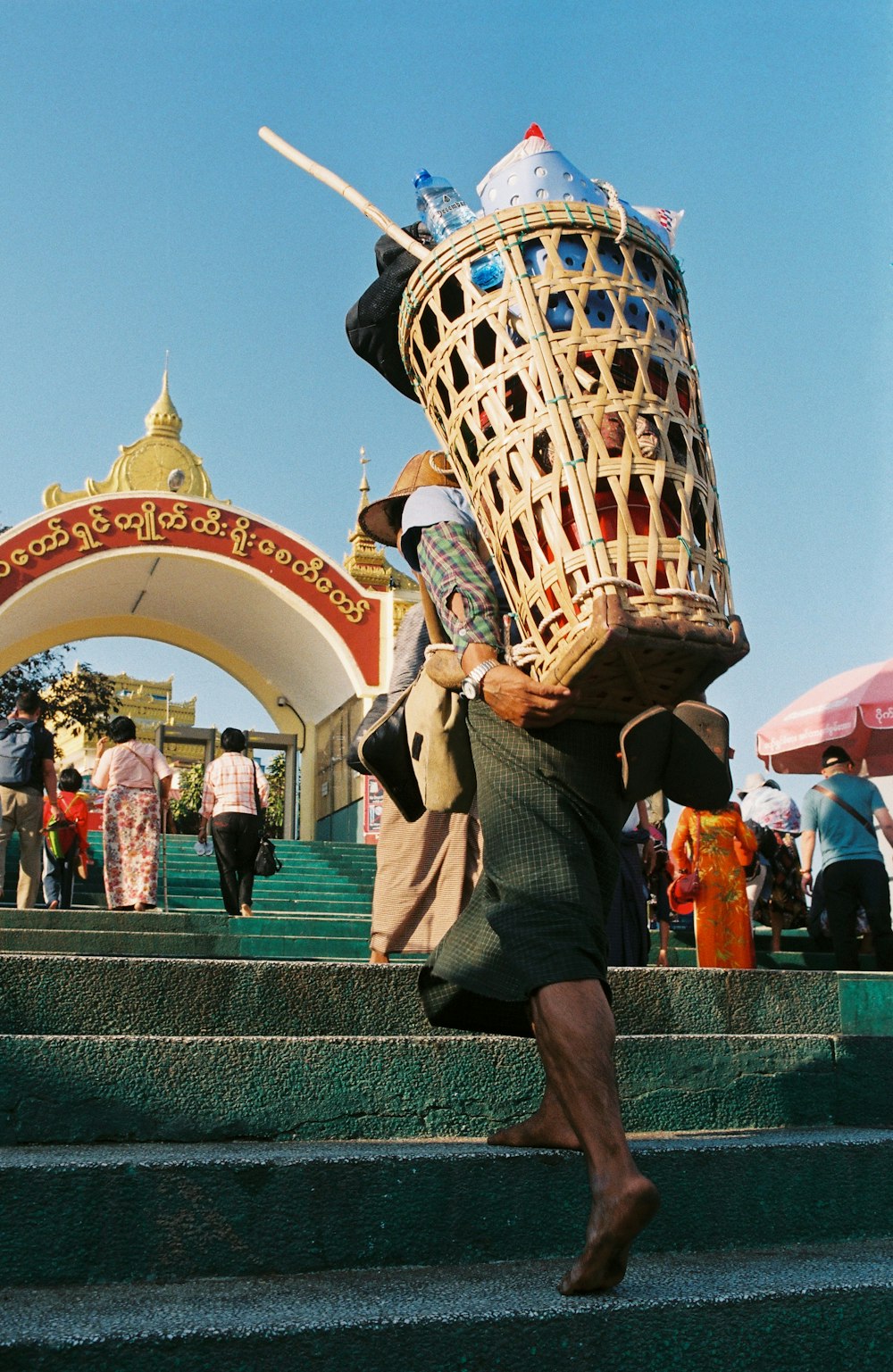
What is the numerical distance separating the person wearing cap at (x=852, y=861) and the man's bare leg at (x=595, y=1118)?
187 inches

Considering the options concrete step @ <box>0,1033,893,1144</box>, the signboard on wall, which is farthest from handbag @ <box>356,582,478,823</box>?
the signboard on wall

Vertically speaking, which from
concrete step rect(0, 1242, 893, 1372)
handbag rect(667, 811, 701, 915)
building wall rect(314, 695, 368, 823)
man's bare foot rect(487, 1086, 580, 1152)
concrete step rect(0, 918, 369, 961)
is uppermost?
building wall rect(314, 695, 368, 823)

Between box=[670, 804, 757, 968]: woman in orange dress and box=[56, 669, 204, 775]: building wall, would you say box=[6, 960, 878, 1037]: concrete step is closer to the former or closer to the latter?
box=[670, 804, 757, 968]: woman in orange dress

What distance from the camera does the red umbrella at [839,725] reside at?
34.5 feet

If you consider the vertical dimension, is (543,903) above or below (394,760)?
below

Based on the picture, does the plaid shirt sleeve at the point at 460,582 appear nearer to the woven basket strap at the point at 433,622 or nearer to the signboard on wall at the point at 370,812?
the woven basket strap at the point at 433,622

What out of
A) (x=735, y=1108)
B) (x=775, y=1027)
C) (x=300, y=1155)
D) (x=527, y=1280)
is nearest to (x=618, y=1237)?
(x=527, y=1280)

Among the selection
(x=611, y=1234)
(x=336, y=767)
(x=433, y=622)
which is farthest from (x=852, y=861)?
(x=336, y=767)

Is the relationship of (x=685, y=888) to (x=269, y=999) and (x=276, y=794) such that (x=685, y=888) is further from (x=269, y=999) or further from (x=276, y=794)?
(x=276, y=794)

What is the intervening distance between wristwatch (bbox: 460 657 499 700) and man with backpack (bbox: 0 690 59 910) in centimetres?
651

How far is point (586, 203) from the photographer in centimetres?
234

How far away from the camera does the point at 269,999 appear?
116 inches

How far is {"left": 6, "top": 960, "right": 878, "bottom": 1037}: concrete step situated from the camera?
281 cm

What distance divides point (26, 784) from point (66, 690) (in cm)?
1335
